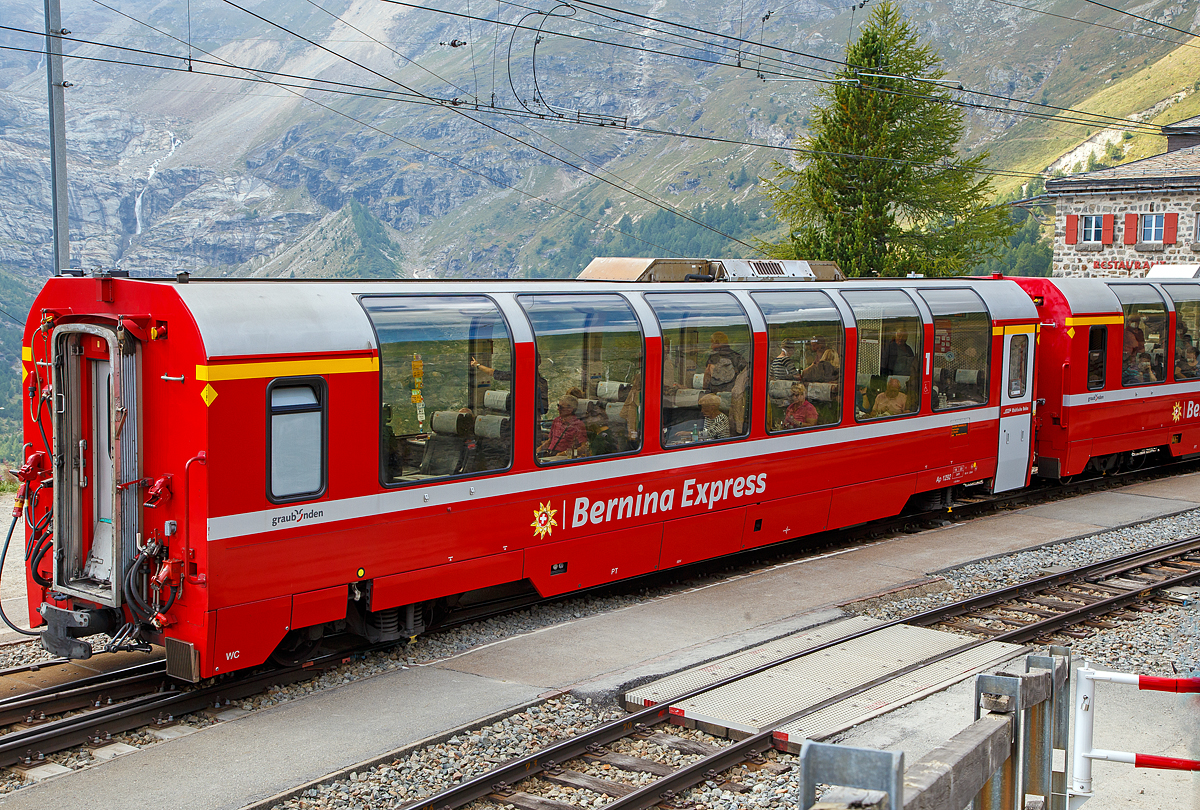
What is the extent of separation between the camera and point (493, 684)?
27.2 feet

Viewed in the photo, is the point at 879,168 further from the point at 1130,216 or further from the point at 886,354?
the point at 886,354

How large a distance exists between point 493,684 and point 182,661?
6.90 feet

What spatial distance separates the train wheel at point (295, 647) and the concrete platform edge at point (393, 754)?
1627 mm

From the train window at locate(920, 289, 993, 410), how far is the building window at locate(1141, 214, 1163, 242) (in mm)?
34105

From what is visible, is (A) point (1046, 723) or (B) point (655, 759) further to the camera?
(B) point (655, 759)

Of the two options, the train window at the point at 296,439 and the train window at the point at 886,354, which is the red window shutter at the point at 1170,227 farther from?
the train window at the point at 296,439

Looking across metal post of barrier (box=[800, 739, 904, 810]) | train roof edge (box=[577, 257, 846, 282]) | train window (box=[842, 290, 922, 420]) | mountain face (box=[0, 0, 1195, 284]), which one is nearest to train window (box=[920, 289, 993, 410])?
train window (box=[842, 290, 922, 420])

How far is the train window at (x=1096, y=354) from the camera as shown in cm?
1678

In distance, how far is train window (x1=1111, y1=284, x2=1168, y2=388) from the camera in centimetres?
1747

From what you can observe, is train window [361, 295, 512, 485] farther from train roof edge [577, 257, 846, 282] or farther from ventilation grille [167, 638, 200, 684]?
train roof edge [577, 257, 846, 282]

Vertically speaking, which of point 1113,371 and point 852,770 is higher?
point 1113,371

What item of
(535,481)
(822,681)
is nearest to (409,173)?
(535,481)

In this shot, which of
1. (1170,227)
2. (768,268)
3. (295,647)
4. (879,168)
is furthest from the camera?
(1170,227)

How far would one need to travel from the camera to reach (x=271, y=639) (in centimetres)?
784
